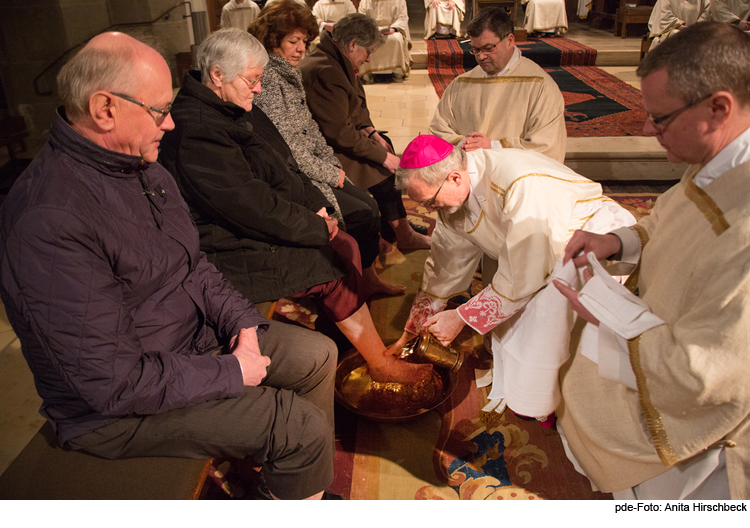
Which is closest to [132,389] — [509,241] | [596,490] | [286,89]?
[509,241]

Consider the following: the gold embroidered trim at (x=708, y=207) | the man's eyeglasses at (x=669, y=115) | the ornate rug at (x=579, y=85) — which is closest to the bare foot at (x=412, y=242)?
the gold embroidered trim at (x=708, y=207)

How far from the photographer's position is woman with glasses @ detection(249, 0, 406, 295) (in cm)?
306

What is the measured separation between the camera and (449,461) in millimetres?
2172

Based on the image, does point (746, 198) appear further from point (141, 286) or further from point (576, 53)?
point (576, 53)

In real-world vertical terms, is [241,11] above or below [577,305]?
above

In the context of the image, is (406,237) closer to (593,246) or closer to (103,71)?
(593,246)

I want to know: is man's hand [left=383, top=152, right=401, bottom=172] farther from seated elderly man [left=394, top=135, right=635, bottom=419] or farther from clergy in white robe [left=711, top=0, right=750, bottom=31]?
clergy in white robe [left=711, top=0, right=750, bottom=31]

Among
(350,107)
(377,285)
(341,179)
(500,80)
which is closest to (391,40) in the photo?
(350,107)

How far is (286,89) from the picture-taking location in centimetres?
313

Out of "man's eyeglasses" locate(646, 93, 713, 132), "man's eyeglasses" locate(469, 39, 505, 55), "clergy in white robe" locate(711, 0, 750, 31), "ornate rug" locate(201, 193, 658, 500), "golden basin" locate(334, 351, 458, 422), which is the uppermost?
"clergy in white robe" locate(711, 0, 750, 31)

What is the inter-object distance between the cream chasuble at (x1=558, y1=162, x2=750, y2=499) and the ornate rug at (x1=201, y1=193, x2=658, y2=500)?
273 millimetres

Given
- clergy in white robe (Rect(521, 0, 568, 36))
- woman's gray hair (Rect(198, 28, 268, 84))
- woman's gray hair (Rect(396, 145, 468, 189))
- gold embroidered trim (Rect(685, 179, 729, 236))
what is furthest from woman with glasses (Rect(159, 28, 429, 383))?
clergy in white robe (Rect(521, 0, 568, 36))

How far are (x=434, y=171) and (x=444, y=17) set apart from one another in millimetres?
10877

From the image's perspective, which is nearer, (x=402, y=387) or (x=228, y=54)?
(x=228, y=54)
